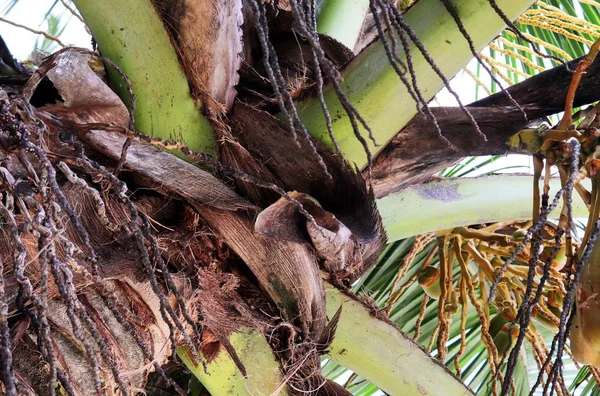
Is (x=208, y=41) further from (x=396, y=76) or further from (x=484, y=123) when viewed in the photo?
(x=484, y=123)

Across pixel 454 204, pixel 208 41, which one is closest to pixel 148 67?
pixel 208 41

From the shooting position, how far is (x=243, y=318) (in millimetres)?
840

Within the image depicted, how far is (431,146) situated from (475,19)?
0.19 metres

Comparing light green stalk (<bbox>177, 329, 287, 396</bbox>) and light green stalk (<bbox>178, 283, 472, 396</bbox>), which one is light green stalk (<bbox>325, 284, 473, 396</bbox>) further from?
light green stalk (<bbox>177, 329, 287, 396</bbox>)

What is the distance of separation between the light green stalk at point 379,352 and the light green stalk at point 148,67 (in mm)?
301

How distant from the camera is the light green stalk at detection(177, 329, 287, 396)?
85 cm

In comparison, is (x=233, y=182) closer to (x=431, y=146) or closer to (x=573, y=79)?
(x=431, y=146)

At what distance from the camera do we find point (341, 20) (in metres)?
1.16

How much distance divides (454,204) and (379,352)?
0.31 meters

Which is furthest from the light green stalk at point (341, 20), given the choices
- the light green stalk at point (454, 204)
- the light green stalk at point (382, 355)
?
the light green stalk at point (382, 355)

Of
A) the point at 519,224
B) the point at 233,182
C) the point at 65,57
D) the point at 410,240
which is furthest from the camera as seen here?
the point at 410,240

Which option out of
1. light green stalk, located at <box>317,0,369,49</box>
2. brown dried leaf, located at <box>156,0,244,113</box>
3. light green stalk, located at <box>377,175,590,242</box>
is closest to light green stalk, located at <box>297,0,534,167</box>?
brown dried leaf, located at <box>156,0,244,113</box>

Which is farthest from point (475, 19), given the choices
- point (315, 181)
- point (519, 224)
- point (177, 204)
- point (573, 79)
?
point (519, 224)

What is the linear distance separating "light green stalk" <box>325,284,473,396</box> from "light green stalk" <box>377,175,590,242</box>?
6.7 inches
